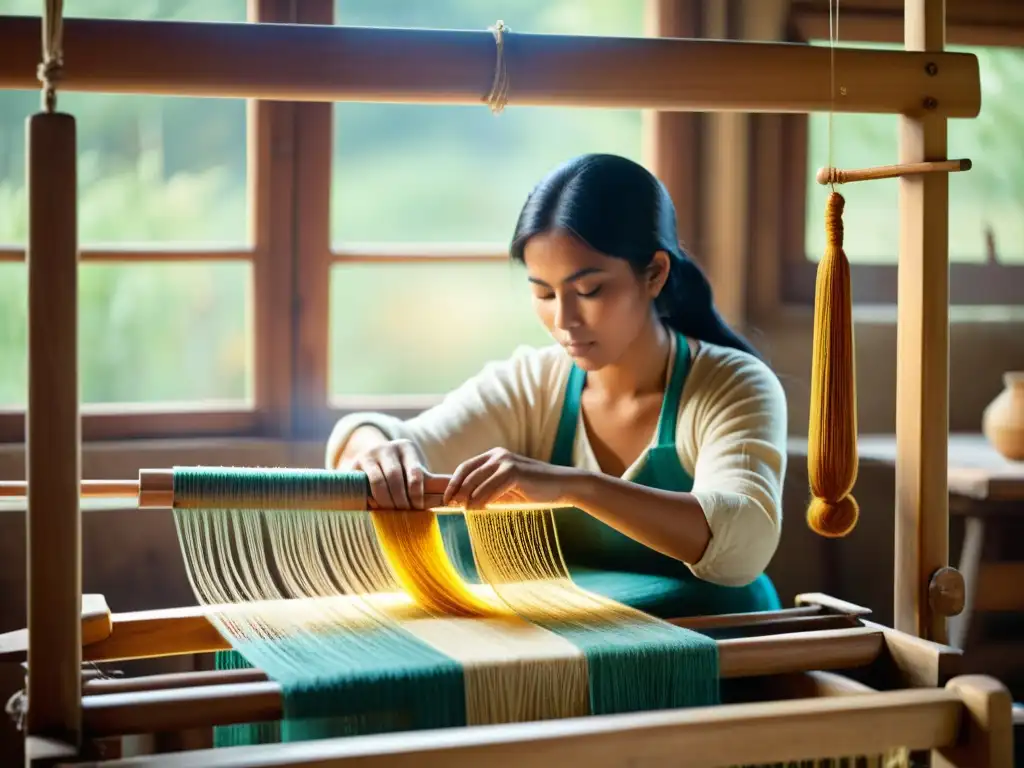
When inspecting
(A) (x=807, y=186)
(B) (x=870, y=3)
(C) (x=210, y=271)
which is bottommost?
(C) (x=210, y=271)

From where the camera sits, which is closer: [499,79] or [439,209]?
[499,79]

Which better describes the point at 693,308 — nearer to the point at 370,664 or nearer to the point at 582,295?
the point at 582,295

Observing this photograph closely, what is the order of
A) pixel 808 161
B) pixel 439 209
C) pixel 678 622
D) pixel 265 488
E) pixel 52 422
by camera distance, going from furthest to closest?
pixel 808 161 < pixel 439 209 < pixel 678 622 < pixel 265 488 < pixel 52 422

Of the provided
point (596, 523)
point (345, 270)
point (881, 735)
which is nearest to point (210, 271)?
point (345, 270)

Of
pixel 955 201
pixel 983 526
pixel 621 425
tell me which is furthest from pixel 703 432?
pixel 955 201

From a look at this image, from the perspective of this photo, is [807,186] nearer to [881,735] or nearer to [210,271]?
[210,271]

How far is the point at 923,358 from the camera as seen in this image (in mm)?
1396

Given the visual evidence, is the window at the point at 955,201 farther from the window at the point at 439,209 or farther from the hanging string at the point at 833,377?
the hanging string at the point at 833,377

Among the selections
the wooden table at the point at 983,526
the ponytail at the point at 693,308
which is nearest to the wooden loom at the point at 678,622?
the ponytail at the point at 693,308

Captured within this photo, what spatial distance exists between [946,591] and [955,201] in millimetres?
1611

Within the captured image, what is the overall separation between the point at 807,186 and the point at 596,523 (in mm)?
1222

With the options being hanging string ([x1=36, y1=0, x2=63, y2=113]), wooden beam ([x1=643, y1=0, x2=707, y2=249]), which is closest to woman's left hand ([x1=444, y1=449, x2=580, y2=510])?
hanging string ([x1=36, y1=0, x2=63, y2=113])

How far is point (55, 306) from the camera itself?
101cm

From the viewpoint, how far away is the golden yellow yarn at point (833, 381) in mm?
1350
